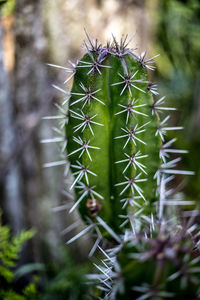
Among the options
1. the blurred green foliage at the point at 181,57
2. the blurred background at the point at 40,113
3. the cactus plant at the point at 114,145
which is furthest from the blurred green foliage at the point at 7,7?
the blurred green foliage at the point at 181,57

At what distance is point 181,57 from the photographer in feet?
10.4

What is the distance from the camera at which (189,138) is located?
2611 mm

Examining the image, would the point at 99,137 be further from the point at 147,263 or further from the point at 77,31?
the point at 77,31

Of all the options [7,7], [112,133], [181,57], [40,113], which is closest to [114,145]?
[112,133]

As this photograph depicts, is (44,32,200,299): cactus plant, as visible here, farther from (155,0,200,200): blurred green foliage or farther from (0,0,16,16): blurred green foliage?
(155,0,200,200): blurred green foliage

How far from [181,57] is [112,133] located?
2.37 metres

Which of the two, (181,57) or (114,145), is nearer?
(114,145)

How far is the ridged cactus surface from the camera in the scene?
1.05 m

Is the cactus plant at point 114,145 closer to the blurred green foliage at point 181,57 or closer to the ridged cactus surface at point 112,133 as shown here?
the ridged cactus surface at point 112,133

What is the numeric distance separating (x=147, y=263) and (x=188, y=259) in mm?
105

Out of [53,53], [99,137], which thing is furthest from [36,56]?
[99,137]

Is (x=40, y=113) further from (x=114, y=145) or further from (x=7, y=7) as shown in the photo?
(x=114, y=145)

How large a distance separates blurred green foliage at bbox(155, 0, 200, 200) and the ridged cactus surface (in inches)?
65.7

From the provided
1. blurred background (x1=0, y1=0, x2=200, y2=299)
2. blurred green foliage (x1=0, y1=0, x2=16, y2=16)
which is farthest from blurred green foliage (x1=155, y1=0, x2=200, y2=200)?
blurred green foliage (x1=0, y1=0, x2=16, y2=16)
